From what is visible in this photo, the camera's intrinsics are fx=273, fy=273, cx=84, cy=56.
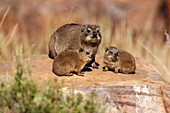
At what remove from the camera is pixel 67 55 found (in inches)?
214

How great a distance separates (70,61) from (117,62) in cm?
114

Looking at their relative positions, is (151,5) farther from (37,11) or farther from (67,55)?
(67,55)

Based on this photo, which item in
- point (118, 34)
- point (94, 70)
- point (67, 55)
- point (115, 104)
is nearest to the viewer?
point (115, 104)

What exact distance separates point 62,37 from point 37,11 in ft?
24.5

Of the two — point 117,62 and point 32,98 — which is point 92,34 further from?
point 32,98

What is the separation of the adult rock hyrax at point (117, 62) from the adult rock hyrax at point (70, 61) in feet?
1.81

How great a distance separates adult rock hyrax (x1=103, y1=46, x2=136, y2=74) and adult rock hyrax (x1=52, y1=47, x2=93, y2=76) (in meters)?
0.55

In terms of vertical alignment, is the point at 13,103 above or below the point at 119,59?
below

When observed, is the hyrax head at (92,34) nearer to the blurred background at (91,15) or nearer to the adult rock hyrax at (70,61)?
the adult rock hyrax at (70,61)

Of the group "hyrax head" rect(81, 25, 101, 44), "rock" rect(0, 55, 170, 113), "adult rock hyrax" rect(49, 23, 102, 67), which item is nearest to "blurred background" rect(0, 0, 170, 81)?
"adult rock hyrax" rect(49, 23, 102, 67)

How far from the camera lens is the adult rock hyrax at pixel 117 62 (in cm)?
585

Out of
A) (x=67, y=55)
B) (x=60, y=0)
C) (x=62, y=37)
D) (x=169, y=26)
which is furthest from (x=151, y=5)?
(x=67, y=55)

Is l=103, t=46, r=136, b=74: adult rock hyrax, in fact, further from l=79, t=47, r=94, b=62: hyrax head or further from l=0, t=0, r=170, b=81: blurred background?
l=0, t=0, r=170, b=81: blurred background

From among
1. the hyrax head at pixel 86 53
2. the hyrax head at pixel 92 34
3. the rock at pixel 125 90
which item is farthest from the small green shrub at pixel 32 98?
the hyrax head at pixel 92 34
